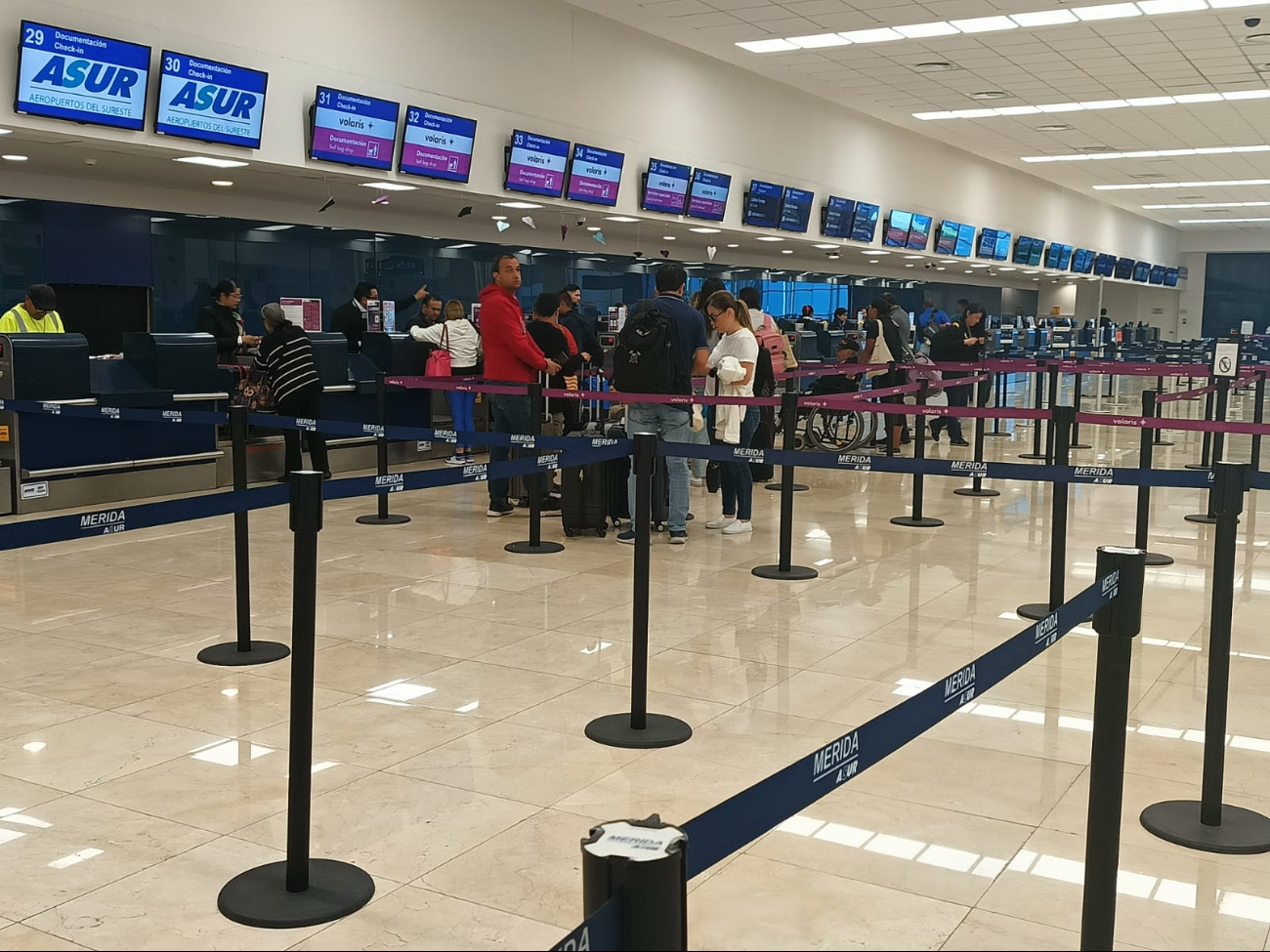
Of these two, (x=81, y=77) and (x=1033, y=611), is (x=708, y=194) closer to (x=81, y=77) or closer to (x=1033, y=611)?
(x=81, y=77)

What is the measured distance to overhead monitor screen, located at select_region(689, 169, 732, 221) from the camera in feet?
49.1

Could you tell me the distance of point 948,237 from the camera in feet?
73.3

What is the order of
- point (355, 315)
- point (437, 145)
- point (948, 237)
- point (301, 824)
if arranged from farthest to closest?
point (948, 237) < point (355, 315) < point (437, 145) < point (301, 824)

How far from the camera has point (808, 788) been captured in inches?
72.6

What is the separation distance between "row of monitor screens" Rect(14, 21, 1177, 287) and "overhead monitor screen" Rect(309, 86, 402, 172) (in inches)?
0.4

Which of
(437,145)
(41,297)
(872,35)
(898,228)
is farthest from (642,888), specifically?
(898,228)

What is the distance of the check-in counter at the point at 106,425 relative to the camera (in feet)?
28.1

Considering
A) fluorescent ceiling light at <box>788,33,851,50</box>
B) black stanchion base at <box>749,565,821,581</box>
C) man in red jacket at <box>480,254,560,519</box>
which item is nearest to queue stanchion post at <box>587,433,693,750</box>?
black stanchion base at <box>749,565,821,581</box>

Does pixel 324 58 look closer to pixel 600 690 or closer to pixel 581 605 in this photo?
pixel 581 605

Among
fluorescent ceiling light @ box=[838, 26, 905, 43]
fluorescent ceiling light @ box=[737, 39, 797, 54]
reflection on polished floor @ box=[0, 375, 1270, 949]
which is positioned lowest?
reflection on polished floor @ box=[0, 375, 1270, 949]

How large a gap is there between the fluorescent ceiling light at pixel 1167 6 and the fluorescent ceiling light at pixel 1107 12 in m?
0.10

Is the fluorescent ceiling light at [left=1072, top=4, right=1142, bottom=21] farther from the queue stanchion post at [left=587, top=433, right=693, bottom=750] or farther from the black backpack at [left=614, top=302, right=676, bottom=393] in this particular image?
the queue stanchion post at [left=587, top=433, right=693, bottom=750]

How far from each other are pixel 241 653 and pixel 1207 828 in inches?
150

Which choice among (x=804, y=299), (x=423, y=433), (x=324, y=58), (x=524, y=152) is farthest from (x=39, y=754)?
(x=804, y=299)
